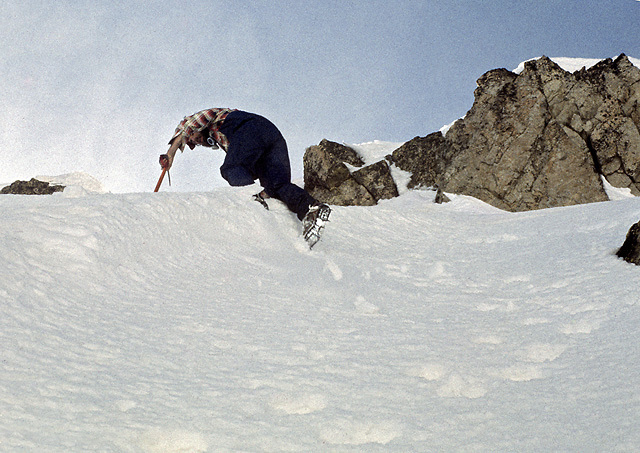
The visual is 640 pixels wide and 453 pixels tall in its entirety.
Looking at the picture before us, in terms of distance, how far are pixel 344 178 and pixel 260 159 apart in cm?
1042

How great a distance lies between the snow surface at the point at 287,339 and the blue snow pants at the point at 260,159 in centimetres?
41

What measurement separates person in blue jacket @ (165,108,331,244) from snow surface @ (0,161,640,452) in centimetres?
43

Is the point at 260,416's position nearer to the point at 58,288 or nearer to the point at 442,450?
the point at 442,450

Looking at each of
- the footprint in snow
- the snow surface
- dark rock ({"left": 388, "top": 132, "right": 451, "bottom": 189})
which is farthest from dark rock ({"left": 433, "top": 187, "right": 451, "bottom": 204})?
the footprint in snow

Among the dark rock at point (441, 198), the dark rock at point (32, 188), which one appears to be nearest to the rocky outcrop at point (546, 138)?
the dark rock at point (441, 198)

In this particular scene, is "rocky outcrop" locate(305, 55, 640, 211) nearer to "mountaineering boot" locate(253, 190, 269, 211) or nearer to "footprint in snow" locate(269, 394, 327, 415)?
"mountaineering boot" locate(253, 190, 269, 211)

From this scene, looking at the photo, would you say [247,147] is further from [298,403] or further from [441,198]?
[441,198]

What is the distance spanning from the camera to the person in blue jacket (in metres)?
4.73

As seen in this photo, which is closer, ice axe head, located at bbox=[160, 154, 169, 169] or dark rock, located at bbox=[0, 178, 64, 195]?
ice axe head, located at bbox=[160, 154, 169, 169]

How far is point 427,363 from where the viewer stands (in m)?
2.07

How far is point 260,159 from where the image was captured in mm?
4969

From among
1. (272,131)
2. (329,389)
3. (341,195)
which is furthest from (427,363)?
(341,195)

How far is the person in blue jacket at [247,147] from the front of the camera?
186 inches

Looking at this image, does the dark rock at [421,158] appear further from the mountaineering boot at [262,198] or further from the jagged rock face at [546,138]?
the mountaineering boot at [262,198]
